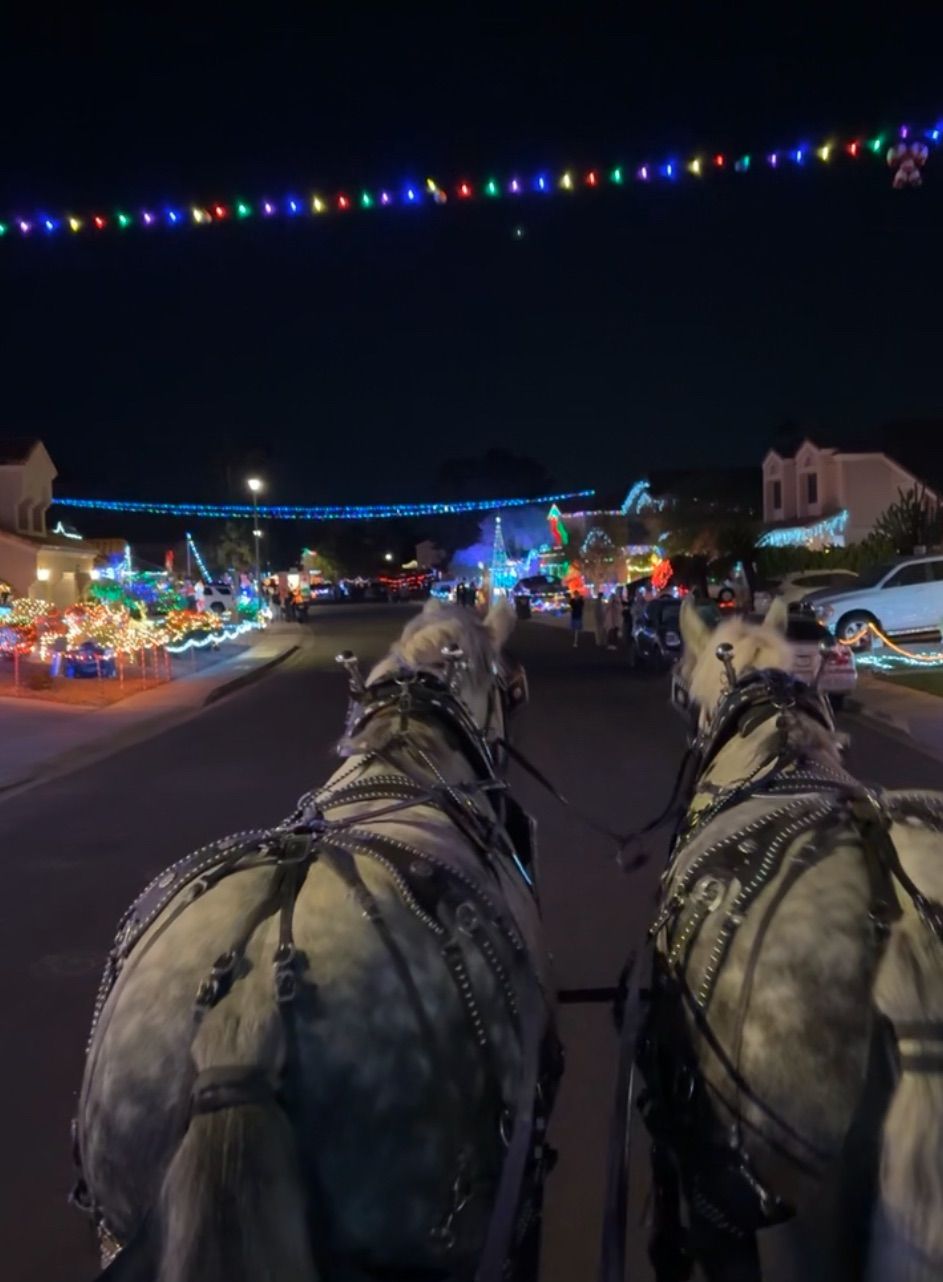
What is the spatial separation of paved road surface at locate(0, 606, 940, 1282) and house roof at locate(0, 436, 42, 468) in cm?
2202

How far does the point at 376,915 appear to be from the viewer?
2.50 metres

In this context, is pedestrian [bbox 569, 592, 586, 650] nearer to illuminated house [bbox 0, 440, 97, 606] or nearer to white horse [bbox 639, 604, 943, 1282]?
illuminated house [bbox 0, 440, 97, 606]

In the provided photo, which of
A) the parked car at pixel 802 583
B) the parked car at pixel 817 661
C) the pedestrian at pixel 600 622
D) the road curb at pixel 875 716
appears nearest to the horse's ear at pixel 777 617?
the parked car at pixel 817 661

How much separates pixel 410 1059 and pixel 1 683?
Result: 2143 centimetres

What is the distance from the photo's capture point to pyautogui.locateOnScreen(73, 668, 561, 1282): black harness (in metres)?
2.25

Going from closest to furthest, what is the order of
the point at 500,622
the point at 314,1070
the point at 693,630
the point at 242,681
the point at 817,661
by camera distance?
the point at 314,1070 < the point at 693,630 < the point at 500,622 < the point at 817,661 < the point at 242,681

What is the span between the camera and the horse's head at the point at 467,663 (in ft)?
14.4

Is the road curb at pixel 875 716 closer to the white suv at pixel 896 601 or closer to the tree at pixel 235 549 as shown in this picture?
the white suv at pixel 896 601

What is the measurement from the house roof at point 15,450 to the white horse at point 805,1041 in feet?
127

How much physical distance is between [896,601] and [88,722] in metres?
15.0

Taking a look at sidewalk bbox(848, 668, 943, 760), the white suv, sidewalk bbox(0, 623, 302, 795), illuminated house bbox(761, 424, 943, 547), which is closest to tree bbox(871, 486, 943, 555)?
illuminated house bbox(761, 424, 943, 547)

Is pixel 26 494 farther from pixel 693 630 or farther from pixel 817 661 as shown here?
pixel 693 630

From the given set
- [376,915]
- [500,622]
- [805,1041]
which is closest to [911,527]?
[500,622]

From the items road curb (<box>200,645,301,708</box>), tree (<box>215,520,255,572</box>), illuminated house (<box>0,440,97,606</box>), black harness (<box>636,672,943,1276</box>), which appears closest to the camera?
black harness (<box>636,672,943,1276</box>)
